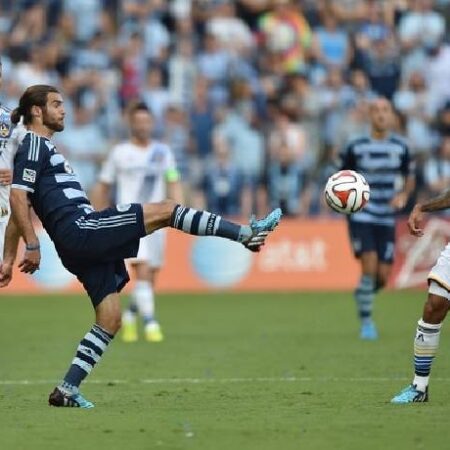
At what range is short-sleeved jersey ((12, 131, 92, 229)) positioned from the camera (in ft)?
32.7

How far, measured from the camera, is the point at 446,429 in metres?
8.73

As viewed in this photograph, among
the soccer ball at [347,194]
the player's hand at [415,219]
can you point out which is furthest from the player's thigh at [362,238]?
the player's hand at [415,219]

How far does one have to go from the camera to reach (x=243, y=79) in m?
25.5

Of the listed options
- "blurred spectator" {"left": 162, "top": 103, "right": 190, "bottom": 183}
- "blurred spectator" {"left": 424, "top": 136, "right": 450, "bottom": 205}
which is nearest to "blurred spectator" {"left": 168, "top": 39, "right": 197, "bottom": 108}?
"blurred spectator" {"left": 162, "top": 103, "right": 190, "bottom": 183}

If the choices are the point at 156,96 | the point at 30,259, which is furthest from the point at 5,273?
the point at 156,96

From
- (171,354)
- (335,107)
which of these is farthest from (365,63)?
(171,354)

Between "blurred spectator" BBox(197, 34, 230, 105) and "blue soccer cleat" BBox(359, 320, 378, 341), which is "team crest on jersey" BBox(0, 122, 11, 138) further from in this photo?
"blurred spectator" BBox(197, 34, 230, 105)

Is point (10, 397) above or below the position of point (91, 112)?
below

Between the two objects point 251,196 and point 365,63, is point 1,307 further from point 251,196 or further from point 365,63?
point 365,63

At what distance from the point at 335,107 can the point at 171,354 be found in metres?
11.6

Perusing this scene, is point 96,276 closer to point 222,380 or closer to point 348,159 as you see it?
point 222,380

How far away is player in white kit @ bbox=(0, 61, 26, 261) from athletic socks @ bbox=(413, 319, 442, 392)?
11.7 feet

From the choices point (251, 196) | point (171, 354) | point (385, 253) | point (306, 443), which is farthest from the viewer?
point (251, 196)

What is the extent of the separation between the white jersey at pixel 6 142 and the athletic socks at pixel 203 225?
219 cm
